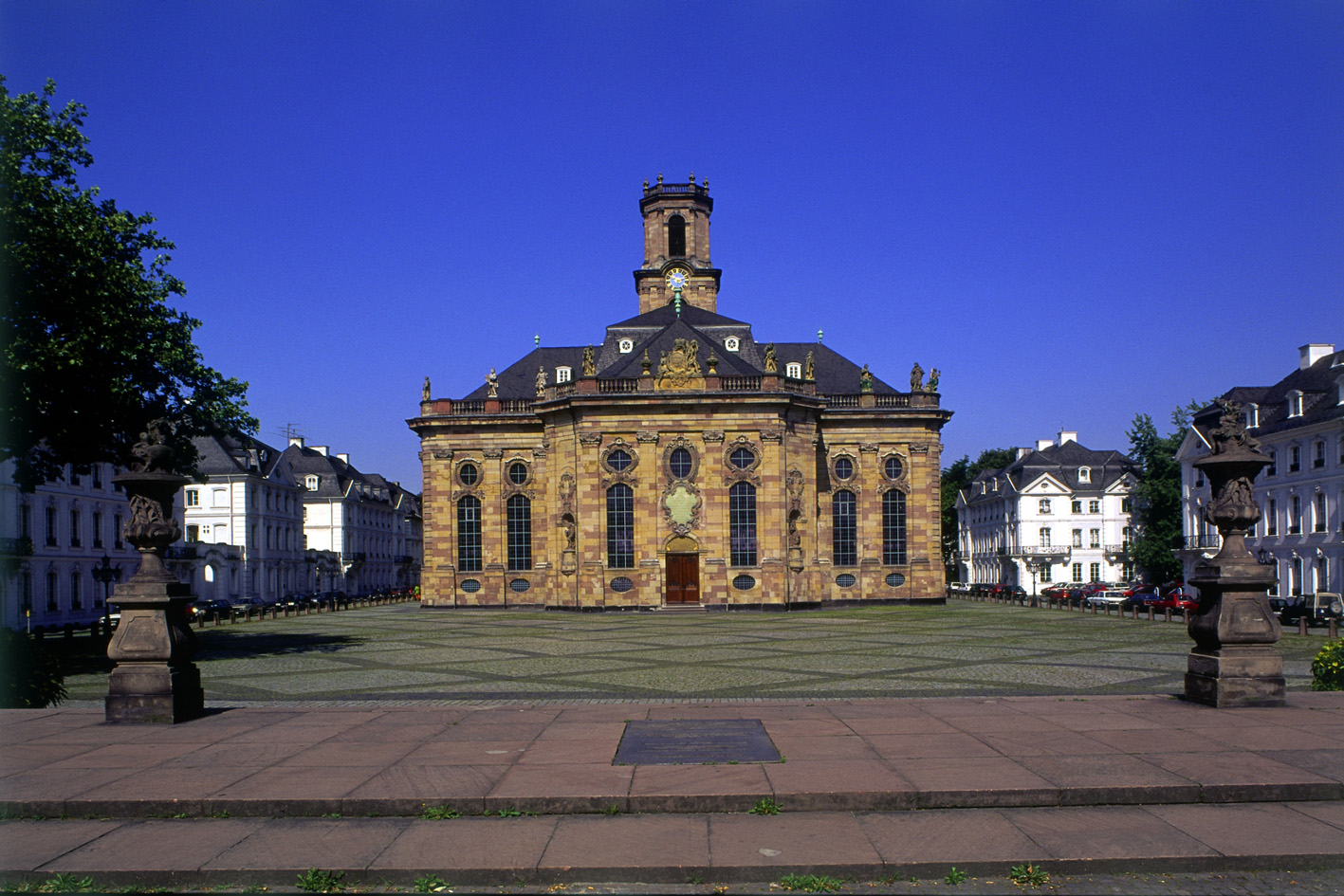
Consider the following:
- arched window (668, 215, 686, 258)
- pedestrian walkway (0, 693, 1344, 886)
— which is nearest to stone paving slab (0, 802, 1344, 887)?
pedestrian walkway (0, 693, 1344, 886)

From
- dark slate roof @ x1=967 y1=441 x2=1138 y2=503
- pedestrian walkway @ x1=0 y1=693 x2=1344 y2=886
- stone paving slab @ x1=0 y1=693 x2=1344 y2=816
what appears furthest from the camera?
dark slate roof @ x1=967 y1=441 x2=1138 y2=503

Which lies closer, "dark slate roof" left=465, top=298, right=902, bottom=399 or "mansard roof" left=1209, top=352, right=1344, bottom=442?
"mansard roof" left=1209, top=352, right=1344, bottom=442

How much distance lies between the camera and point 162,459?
14.5m

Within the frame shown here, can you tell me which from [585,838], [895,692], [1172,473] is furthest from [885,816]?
[1172,473]

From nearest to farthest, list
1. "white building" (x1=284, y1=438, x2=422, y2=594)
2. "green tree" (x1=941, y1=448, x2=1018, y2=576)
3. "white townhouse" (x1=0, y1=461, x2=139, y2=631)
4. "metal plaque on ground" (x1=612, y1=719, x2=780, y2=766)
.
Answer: "metal plaque on ground" (x1=612, y1=719, x2=780, y2=766)
"white townhouse" (x1=0, y1=461, x2=139, y2=631)
"white building" (x1=284, y1=438, x2=422, y2=594)
"green tree" (x1=941, y1=448, x2=1018, y2=576)

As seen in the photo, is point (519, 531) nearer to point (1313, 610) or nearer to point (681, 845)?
point (1313, 610)

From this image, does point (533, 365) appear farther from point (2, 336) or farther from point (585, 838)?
point (585, 838)

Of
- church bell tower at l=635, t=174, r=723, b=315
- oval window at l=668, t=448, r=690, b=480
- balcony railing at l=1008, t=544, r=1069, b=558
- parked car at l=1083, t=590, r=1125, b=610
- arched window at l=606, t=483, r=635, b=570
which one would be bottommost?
parked car at l=1083, t=590, r=1125, b=610

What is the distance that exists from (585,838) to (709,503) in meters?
46.4

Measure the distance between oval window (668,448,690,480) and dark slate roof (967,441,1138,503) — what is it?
47775 millimetres

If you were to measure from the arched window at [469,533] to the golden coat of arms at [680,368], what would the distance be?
14.9m

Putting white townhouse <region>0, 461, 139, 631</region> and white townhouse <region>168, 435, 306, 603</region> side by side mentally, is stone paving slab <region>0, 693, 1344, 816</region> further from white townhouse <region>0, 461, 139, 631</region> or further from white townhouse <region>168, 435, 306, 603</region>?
white townhouse <region>168, 435, 306, 603</region>

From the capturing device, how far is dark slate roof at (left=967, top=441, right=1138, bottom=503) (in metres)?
92.4

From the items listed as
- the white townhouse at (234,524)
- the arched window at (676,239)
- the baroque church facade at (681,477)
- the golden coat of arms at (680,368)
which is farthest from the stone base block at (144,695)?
the arched window at (676,239)
